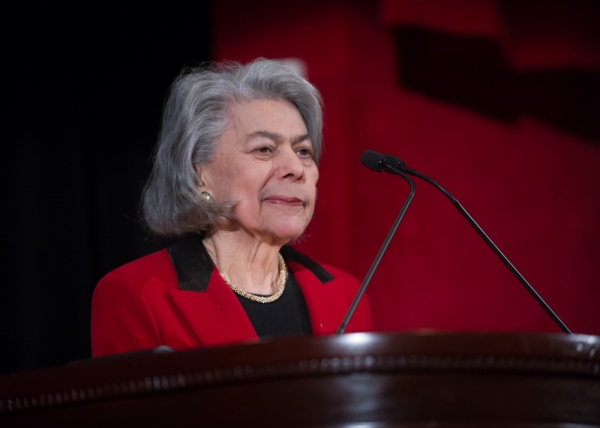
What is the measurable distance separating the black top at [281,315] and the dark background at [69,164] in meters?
0.81

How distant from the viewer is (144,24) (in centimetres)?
273

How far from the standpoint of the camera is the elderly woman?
1916mm

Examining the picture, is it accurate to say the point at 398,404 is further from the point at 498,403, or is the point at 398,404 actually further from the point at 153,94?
the point at 153,94

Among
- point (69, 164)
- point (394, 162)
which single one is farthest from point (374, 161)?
point (69, 164)

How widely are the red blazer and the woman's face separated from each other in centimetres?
18

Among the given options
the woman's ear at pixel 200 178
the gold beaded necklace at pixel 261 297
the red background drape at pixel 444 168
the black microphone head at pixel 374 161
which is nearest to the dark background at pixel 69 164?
the red background drape at pixel 444 168

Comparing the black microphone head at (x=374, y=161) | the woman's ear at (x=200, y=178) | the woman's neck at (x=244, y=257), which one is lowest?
the woman's neck at (x=244, y=257)

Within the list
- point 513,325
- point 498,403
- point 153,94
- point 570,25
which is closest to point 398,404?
point 498,403

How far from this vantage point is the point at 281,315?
6.66 ft

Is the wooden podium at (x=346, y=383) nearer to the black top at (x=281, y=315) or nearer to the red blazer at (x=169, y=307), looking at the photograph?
the red blazer at (x=169, y=307)

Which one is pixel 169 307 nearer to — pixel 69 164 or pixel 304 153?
pixel 304 153

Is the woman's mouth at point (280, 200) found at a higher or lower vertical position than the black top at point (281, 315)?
higher

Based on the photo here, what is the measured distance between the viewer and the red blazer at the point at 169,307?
69.4 inches

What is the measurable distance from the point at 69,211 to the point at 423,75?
1558 mm
